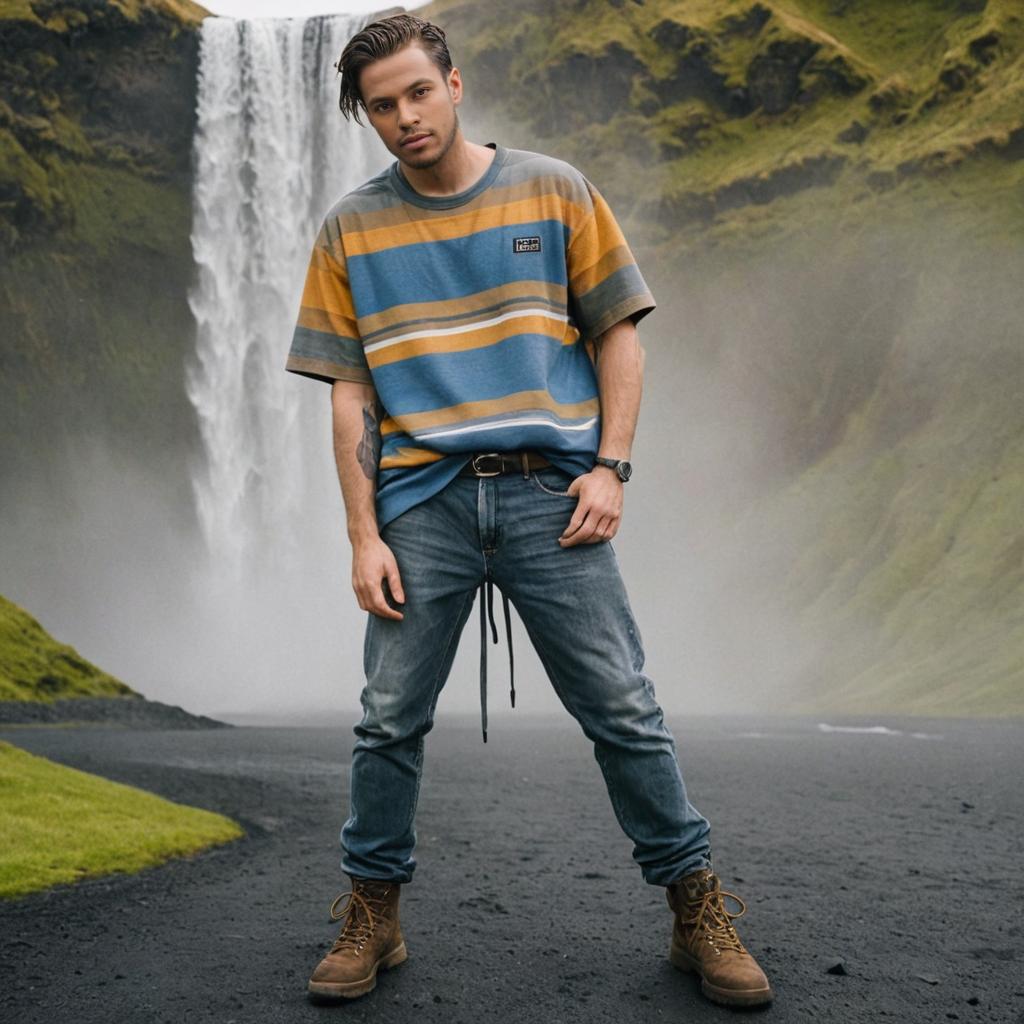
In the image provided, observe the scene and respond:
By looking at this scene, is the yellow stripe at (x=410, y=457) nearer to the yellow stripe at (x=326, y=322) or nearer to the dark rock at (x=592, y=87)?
the yellow stripe at (x=326, y=322)

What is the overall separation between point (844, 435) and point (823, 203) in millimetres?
13523

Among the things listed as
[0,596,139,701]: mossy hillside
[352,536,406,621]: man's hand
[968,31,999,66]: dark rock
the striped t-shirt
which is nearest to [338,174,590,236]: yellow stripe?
the striped t-shirt

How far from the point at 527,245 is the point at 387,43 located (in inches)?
27.6

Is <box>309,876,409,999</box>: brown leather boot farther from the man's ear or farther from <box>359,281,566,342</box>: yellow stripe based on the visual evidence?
the man's ear

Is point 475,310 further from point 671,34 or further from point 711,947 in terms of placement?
point 671,34

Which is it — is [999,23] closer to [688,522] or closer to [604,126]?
[604,126]

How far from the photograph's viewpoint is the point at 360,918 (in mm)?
3391

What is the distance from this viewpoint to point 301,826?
7512 mm

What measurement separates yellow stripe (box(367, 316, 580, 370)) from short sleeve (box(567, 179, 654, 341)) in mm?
111

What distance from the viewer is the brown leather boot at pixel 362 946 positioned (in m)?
3.20

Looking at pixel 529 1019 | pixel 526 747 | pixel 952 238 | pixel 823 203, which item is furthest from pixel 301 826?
pixel 823 203

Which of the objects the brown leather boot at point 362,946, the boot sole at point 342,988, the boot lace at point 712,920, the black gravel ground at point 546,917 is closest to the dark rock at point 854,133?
the black gravel ground at point 546,917

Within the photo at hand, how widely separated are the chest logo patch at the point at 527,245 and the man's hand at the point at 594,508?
0.68 meters

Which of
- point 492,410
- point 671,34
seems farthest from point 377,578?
point 671,34
